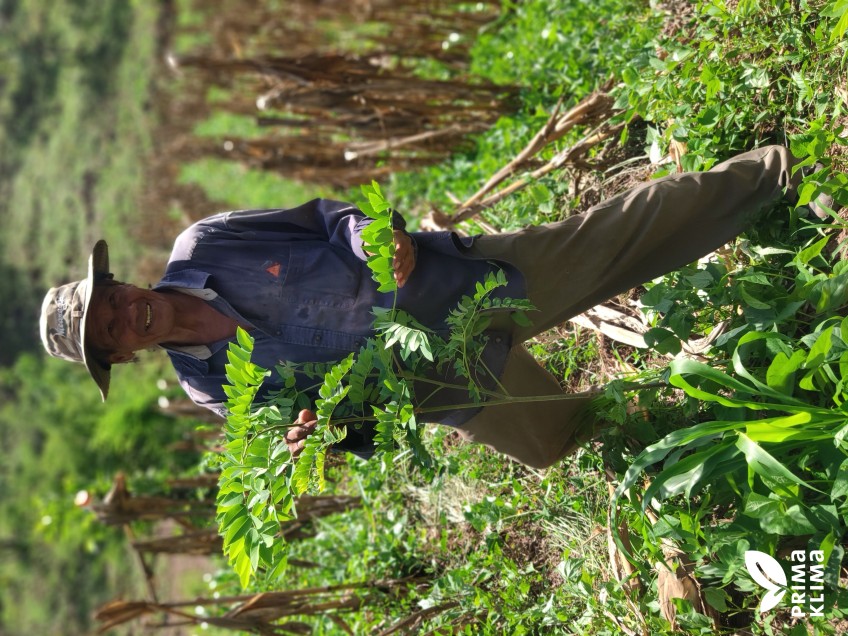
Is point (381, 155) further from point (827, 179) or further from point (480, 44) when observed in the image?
point (827, 179)

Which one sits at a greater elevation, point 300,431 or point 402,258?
point 402,258

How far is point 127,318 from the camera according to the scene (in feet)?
7.42

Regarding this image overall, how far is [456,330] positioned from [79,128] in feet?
43.3

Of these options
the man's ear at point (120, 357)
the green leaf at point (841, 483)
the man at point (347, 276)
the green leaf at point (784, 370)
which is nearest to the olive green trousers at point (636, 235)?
the man at point (347, 276)

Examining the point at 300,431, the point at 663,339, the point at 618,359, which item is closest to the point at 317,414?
the point at 300,431

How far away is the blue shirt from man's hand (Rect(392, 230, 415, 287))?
0.63 ft

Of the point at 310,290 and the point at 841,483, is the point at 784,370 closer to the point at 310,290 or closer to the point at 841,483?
the point at 841,483

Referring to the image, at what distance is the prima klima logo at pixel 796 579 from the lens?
1822 mm

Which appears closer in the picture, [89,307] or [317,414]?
[317,414]

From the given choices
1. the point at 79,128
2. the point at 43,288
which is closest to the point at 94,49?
the point at 79,128

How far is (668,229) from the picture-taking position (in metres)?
2.35

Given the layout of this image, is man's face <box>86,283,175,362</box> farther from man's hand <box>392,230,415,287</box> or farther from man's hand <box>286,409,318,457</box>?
man's hand <box>392,230,415,287</box>

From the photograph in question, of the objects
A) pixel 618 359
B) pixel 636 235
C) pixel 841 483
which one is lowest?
pixel 618 359

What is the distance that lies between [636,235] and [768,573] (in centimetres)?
102
